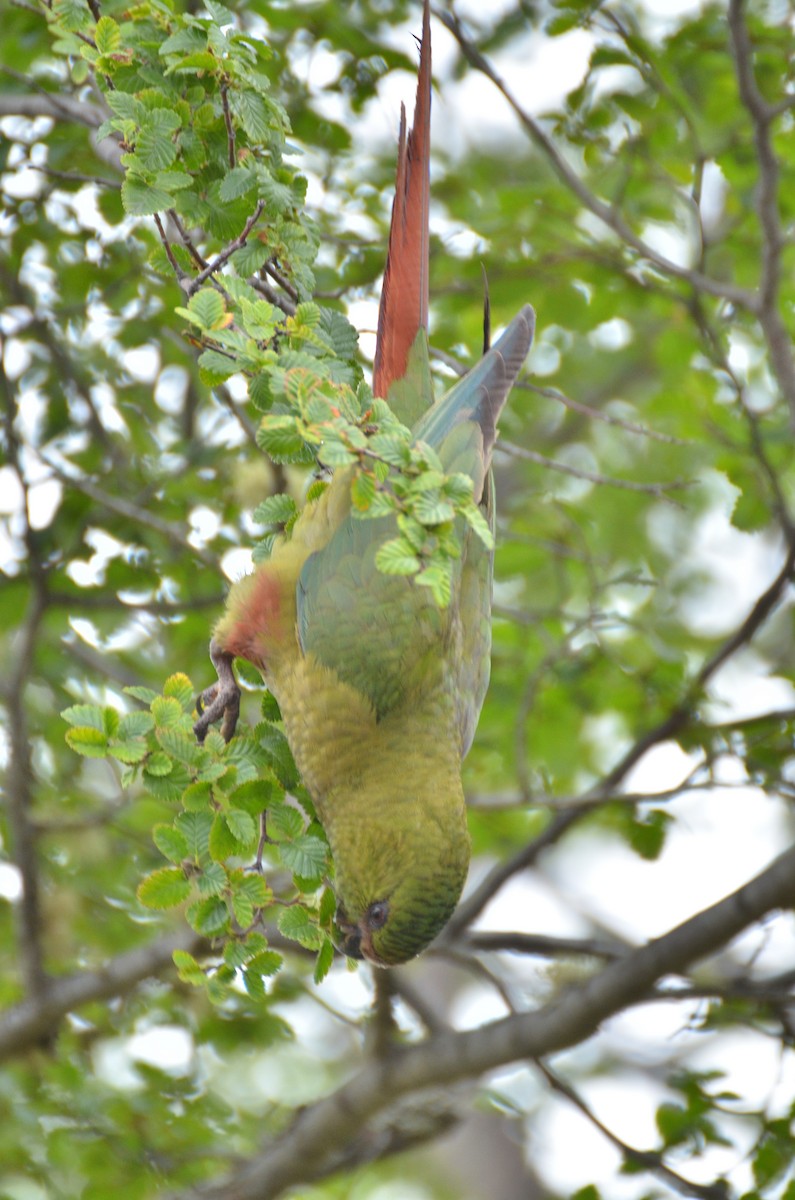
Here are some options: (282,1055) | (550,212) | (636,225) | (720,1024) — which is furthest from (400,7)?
(282,1055)

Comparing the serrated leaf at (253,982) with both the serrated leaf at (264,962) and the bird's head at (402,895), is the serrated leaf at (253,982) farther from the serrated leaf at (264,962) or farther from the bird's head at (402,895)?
the bird's head at (402,895)

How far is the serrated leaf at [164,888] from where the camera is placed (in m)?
2.13

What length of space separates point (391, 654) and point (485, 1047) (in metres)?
1.35

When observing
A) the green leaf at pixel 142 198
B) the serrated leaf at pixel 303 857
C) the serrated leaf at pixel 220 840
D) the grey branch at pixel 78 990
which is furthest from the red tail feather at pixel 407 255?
the grey branch at pixel 78 990

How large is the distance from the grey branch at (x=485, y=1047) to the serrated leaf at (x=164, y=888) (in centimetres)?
146

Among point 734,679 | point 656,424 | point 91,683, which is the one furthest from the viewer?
point 734,679

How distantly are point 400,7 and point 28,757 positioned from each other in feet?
8.96

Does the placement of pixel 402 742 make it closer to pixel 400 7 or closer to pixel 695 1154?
pixel 695 1154

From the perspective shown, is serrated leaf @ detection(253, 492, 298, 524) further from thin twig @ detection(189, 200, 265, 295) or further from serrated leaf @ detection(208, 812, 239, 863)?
serrated leaf @ detection(208, 812, 239, 863)

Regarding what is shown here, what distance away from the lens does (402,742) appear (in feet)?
9.27

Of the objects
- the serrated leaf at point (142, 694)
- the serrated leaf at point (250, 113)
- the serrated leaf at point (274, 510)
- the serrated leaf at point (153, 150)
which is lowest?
the serrated leaf at point (142, 694)

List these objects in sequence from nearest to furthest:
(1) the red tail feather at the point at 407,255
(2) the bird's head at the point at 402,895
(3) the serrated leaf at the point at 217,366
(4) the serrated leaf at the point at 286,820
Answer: (3) the serrated leaf at the point at 217,366 < (4) the serrated leaf at the point at 286,820 < (2) the bird's head at the point at 402,895 < (1) the red tail feather at the point at 407,255

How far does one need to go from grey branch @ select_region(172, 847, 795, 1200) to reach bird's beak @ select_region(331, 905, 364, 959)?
826 millimetres

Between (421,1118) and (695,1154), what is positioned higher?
(421,1118)
